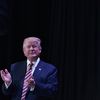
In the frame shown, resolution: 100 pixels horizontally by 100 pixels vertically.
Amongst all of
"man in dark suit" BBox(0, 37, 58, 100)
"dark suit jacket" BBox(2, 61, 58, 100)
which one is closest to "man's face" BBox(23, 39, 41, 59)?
"man in dark suit" BBox(0, 37, 58, 100)

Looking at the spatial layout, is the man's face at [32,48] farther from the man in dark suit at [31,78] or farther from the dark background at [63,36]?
the dark background at [63,36]

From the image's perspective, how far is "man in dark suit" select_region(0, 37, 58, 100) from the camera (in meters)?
3.38

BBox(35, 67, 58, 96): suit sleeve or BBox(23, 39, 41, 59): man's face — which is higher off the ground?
BBox(23, 39, 41, 59): man's face

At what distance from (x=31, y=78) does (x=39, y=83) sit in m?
0.08

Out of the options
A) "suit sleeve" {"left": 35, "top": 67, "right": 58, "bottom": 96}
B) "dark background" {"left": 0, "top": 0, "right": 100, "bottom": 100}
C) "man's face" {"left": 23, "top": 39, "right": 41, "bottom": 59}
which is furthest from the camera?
"dark background" {"left": 0, "top": 0, "right": 100, "bottom": 100}

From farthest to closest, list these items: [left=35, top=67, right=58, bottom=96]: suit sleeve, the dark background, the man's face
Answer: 1. the dark background
2. the man's face
3. [left=35, top=67, right=58, bottom=96]: suit sleeve

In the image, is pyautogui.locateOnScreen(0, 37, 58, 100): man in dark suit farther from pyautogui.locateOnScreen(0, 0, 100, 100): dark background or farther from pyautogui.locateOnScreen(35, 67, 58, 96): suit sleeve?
pyautogui.locateOnScreen(0, 0, 100, 100): dark background

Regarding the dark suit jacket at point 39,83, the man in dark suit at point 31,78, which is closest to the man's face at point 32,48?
the man in dark suit at point 31,78

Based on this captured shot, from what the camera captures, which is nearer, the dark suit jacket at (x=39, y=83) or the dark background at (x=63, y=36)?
the dark suit jacket at (x=39, y=83)

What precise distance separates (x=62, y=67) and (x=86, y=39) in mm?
407

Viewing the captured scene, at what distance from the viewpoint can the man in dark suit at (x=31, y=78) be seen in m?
3.38

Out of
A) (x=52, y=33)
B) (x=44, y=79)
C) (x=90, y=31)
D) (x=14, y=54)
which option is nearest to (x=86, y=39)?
(x=90, y=31)

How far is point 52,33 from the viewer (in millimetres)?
4562

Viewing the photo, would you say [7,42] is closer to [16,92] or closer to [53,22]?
[53,22]
